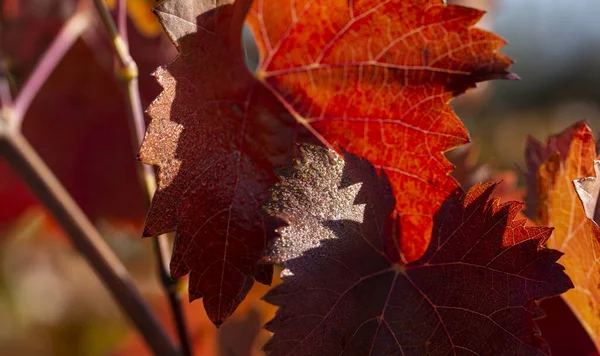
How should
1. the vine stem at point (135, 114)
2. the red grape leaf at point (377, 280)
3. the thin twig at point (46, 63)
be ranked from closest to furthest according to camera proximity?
1. the red grape leaf at point (377, 280)
2. the vine stem at point (135, 114)
3. the thin twig at point (46, 63)

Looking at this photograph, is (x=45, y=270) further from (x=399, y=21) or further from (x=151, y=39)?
(x=399, y=21)

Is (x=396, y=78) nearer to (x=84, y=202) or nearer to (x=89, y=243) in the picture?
(x=89, y=243)

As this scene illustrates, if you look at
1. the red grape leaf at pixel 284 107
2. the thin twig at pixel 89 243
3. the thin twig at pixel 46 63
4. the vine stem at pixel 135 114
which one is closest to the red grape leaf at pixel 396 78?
the red grape leaf at pixel 284 107

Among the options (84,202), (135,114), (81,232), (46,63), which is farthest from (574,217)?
(84,202)

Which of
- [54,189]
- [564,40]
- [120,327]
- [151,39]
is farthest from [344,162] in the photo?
[564,40]

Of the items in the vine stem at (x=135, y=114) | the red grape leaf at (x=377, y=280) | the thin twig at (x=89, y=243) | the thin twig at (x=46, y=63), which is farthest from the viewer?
the thin twig at (x=46, y=63)

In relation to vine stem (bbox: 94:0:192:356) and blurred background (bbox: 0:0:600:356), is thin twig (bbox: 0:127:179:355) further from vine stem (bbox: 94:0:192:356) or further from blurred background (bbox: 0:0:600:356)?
blurred background (bbox: 0:0:600:356)

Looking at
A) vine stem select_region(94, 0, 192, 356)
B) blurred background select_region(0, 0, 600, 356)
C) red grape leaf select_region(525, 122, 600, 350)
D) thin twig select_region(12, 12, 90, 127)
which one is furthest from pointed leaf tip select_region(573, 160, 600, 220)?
thin twig select_region(12, 12, 90, 127)

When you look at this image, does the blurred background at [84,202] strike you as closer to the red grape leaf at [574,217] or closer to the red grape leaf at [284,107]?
the red grape leaf at [574,217]
